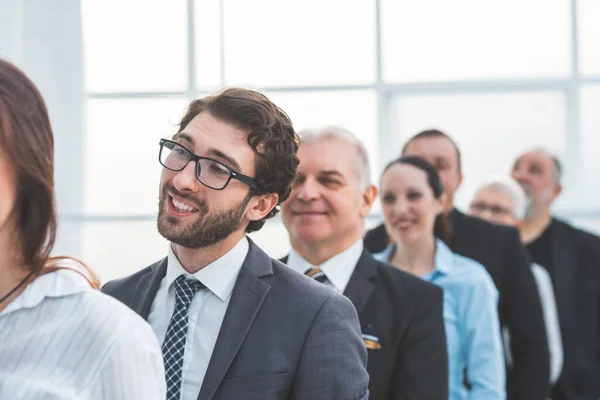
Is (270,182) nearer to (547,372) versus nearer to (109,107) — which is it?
(547,372)

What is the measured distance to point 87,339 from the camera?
48.1 inches

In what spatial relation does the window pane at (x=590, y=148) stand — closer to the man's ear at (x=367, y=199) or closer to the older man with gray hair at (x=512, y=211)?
the older man with gray hair at (x=512, y=211)

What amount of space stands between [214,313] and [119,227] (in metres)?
4.99

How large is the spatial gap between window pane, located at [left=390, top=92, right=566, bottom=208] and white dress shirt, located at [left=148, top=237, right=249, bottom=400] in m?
5.25

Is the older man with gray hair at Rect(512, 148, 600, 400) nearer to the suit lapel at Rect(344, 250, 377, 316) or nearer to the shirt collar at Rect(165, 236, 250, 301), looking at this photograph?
the suit lapel at Rect(344, 250, 377, 316)

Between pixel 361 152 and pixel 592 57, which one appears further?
pixel 592 57

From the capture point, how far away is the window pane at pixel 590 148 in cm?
704

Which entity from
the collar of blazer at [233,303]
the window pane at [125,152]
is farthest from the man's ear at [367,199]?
the window pane at [125,152]

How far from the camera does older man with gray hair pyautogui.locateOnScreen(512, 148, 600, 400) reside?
471cm

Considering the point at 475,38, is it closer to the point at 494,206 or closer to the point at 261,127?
the point at 494,206

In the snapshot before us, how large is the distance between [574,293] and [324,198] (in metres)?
2.56

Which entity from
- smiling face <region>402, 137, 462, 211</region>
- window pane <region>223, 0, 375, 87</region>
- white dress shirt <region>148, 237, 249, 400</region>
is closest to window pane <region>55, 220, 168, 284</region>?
window pane <region>223, 0, 375, 87</region>

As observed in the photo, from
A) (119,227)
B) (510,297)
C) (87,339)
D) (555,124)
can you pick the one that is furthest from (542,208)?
(87,339)

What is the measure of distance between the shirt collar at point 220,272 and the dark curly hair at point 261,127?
141 mm
